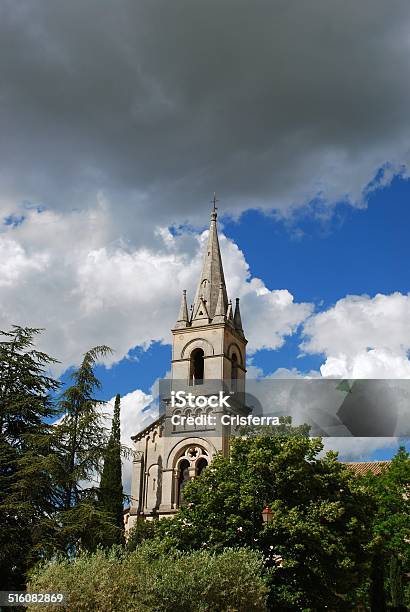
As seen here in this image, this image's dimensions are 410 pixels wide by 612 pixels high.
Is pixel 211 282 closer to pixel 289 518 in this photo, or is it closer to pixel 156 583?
pixel 289 518

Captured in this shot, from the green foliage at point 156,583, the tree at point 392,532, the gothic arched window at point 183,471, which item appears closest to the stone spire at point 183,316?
the gothic arched window at point 183,471

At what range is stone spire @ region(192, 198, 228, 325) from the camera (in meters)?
55.2

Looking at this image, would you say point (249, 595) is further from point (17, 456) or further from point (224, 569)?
point (17, 456)

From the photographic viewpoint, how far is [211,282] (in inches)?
2222

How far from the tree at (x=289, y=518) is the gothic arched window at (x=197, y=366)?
24036 mm

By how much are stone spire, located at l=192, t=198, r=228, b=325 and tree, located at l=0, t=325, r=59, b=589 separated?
28226 millimetres

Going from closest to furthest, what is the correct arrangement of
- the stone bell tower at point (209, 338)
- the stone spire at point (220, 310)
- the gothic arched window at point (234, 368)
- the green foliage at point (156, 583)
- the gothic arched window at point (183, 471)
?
1. the green foliage at point (156, 583)
2. the gothic arched window at point (183, 471)
3. the stone bell tower at point (209, 338)
4. the stone spire at point (220, 310)
5. the gothic arched window at point (234, 368)

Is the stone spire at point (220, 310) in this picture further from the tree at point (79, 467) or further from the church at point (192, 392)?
the tree at point (79, 467)

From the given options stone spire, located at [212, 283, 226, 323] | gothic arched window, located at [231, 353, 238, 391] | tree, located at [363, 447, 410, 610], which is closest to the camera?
tree, located at [363, 447, 410, 610]

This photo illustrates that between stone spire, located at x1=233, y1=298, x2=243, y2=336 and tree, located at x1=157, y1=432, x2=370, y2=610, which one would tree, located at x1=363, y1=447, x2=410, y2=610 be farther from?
stone spire, located at x1=233, y1=298, x2=243, y2=336

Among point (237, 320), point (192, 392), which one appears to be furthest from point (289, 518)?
point (237, 320)

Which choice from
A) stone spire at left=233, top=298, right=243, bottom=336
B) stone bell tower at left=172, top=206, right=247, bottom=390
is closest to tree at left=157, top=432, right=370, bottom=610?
stone bell tower at left=172, top=206, right=247, bottom=390

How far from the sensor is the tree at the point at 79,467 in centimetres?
2362

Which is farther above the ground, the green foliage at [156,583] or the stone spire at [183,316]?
the stone spire at [183,316]
